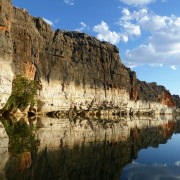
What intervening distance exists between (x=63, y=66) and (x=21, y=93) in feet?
60.1

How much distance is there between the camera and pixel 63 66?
51.6 meters

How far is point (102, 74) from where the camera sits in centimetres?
6706

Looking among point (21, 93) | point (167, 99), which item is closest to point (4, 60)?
point (21, 93)

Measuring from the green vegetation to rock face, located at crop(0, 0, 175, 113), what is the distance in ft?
7.21

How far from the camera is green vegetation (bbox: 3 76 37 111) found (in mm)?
35062

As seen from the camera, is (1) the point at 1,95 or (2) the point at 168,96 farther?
(2) the point at 168,96

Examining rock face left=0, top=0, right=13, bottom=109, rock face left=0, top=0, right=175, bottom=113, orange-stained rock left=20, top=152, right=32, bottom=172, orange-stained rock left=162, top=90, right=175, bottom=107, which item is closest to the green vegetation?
rock face left=0, top=0, right=175, bottom=113

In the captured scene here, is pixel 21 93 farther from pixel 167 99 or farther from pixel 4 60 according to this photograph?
pixel 167 99

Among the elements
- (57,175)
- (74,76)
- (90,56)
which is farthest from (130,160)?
(90,56)

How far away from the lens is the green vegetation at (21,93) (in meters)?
35.1

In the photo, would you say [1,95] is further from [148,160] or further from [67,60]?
[67,60]

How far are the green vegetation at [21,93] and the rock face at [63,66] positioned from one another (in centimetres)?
220

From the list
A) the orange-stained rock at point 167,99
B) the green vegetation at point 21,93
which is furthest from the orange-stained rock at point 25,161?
the orange-stained rock at point 167,99

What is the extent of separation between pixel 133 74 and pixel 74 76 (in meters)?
38.6
